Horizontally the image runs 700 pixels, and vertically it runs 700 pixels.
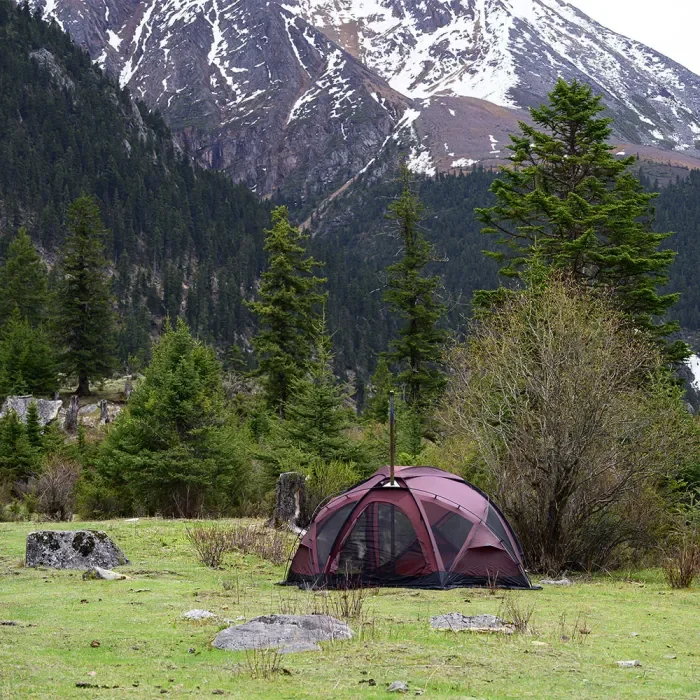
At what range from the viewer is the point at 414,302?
138 ft

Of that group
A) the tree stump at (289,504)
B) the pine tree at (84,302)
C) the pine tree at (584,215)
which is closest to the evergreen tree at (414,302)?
the pine tree at (584,215)

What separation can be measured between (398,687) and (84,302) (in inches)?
1831

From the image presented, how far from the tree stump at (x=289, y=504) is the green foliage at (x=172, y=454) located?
19.3 feet

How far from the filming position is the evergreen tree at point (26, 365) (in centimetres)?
4931

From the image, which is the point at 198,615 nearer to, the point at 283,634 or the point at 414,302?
the point at 283,634

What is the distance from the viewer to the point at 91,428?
45.6 m

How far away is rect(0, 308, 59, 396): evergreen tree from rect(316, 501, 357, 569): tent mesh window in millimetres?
38366

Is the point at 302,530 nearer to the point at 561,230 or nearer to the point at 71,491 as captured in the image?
the point at 71,491

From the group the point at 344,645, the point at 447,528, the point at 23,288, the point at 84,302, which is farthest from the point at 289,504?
the point at 23,288

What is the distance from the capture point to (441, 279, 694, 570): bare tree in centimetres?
1667

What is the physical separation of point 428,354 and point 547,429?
80.6ft

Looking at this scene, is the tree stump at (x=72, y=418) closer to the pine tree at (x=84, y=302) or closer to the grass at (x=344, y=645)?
the pine tree at (x=84, y=302)

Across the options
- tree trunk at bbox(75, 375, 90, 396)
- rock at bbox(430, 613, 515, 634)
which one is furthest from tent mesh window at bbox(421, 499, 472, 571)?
tree trunk at bbox(75, 375, 90, 396)

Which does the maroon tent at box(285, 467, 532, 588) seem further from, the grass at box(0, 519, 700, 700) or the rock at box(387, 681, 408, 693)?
the rock at box(387, 681, 408, 693)
